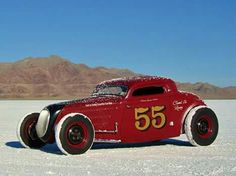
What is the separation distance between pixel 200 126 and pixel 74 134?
3.17 m

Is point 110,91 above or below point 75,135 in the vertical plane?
above

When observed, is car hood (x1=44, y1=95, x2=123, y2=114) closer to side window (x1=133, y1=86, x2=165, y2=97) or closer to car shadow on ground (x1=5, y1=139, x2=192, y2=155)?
side window (x1=133, y1=86, x2=165, y2=97)

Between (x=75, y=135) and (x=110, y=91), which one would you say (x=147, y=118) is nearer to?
(x=110, y=91)

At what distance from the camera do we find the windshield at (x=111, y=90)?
12.0 meters

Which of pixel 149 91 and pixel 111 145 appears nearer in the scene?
pixel 149 91

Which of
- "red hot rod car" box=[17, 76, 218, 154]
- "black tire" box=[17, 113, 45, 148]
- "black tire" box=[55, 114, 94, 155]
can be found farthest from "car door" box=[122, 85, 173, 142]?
"black tire" box=[17, 113, 45, 148]

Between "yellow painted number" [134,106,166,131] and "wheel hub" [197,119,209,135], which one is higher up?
"yellow painted number" [134,106,166,131]

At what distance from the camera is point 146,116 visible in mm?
11727

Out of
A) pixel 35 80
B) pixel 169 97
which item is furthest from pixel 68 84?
pixel 169 97

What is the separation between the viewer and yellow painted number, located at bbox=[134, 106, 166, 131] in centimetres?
1162

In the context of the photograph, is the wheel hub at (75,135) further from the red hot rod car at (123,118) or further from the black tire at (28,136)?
the black tire at (28,136)

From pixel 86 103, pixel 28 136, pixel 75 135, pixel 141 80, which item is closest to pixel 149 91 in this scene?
pixel 141 80

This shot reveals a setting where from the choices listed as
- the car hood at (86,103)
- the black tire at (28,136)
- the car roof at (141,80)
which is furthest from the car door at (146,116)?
the black tire at (28,136)

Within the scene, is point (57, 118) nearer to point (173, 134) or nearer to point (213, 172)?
point (173, 134)
